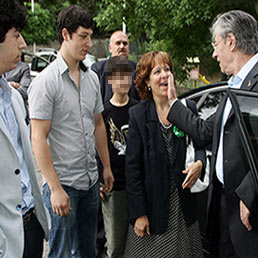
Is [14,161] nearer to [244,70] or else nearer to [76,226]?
[76,226]

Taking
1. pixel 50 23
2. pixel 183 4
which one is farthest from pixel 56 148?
pixel 50 23

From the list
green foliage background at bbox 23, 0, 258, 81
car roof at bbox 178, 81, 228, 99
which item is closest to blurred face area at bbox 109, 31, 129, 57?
car roof at bbox 178, 81, 228, 99

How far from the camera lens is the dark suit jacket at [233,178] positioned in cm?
188

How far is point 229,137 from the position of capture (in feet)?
6.91

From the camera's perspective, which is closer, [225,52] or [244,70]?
[244,70]

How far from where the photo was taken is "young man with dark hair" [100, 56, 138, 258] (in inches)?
113

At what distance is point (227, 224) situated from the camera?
2293 millimetres

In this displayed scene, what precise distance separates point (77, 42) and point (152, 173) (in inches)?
38.3

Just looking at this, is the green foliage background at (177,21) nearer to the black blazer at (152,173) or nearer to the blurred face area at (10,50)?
the black blazer at (152,173)

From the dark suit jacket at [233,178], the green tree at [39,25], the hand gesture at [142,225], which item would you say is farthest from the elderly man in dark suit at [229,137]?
the green tree at [39,25]

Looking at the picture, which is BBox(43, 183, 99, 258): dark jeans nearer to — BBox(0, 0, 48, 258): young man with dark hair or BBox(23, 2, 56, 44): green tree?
BBox(0, 0, 48, 258): young man with dark hair

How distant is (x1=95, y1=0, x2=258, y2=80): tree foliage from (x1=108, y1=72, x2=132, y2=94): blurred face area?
351 cm

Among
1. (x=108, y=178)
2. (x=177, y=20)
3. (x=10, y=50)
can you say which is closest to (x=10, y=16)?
(x=10, y=50)

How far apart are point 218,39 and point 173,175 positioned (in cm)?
92
